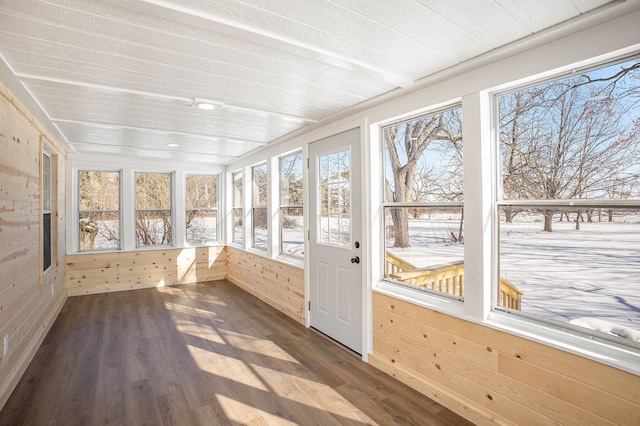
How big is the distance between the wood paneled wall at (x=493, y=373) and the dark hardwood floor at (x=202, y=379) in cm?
16

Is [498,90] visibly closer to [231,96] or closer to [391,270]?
[391,270]

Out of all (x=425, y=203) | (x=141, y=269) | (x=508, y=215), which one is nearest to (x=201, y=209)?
(x=141, y=269)

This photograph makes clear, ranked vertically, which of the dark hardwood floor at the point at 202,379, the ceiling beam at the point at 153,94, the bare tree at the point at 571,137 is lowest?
the dark hardwood floor at the point at 202,379

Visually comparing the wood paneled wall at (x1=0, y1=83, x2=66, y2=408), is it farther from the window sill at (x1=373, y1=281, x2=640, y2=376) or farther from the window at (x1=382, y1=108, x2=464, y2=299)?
the window sill at (x1=373, y1=281, x2=640, y2=376)

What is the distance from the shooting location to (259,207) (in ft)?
17.5

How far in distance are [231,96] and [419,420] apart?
2.67m

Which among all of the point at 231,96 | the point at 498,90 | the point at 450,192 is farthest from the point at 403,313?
the point at 231,96

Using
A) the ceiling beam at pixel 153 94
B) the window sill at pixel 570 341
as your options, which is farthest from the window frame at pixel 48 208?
the window sill at pixel 570 341

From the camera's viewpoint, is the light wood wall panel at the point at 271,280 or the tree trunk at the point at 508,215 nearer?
the tree trunk at the point at 508,215

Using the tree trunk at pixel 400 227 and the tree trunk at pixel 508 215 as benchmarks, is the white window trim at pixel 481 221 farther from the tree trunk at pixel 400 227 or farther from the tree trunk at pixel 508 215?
the tree trunk at pixel 400 227

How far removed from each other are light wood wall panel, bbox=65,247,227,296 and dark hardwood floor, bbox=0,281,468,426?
130cm

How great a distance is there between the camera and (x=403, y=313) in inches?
104

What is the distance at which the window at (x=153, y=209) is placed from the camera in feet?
19.5

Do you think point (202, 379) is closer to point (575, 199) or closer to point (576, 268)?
point (576, 268)
